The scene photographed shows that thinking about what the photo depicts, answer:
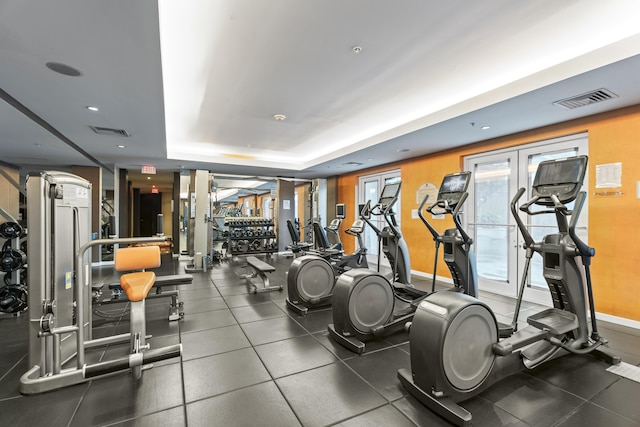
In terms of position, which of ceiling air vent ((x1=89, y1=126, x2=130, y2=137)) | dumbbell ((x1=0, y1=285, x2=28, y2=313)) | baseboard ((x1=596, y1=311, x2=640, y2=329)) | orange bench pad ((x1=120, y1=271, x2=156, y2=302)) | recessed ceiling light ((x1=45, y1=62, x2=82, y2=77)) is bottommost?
baseboard ((x1=596, y1=311, x2=640, y2=329))

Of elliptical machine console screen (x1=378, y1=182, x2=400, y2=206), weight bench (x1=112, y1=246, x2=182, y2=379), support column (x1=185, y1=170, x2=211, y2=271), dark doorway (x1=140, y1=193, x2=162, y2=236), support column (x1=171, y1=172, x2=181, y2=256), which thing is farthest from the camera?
dark doorway (x1=140, y1=193, x2=162, y2=236)

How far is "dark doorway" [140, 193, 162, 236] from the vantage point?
1426cm

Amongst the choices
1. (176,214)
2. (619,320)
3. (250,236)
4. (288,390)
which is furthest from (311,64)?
(176,214)

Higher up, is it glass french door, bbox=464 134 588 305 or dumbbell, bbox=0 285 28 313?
glass french door, bbox=464 134 588 305

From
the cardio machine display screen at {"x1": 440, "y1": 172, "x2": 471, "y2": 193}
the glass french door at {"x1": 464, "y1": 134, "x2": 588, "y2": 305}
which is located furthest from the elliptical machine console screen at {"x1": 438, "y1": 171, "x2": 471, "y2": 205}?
the glass french door at {"x1": 464, "y1": 134, "x2": 588, "y2": 305}

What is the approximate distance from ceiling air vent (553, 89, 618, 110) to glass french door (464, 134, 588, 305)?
75 centimetres

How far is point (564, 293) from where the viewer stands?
257cm

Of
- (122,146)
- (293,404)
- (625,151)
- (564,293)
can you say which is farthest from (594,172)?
(122,146)

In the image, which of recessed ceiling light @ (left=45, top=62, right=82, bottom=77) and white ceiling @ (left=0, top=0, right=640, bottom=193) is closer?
white ceiling @ (left=0, top=0, right=640, bottom=193)

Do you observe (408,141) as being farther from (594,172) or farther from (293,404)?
(293,404)

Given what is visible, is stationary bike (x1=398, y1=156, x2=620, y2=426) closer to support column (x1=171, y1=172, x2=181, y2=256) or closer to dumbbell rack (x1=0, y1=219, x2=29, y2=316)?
dumbbell rack (x1=0, y1=219, x2=29, y2=316)

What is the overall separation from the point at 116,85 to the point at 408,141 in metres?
4.23

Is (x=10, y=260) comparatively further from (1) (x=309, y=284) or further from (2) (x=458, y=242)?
(2) (x=458, y=242)

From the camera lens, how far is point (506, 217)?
190 inches
